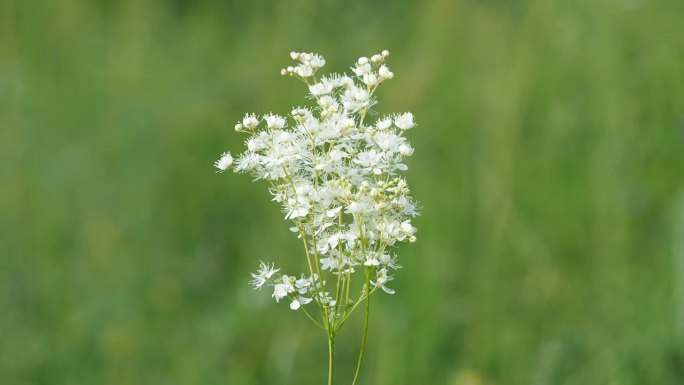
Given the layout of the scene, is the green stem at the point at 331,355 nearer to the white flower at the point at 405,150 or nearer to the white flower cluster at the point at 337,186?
the white flower cluster at the point at 337,186

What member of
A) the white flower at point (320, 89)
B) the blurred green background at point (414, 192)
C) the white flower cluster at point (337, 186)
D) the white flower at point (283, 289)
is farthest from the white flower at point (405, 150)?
the blurred green background at point (414, 192)

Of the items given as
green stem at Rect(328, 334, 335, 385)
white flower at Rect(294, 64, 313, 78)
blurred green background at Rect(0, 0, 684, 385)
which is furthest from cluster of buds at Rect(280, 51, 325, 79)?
blurred green background at Rect(0, 0, 684, 385)

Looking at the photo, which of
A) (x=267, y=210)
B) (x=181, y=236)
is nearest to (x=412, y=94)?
(x=267, y=210)

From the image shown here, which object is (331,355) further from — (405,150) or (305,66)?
(305,66)

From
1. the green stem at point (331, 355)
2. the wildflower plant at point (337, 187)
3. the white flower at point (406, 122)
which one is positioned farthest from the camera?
the white flower at point (406, 122)

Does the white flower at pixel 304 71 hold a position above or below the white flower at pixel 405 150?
above

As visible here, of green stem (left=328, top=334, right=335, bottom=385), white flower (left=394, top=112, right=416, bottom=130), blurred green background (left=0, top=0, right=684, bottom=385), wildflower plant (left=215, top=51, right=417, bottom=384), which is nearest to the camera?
green stem (left=328, top=334, right=335, bottom=385)

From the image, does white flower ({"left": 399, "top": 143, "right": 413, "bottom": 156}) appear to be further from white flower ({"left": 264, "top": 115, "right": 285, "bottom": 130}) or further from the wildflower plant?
white flower ({"left": 264, "top": 115, "right": 285, "bottom": 130})

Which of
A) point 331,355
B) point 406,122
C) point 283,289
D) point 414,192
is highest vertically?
point 414,192

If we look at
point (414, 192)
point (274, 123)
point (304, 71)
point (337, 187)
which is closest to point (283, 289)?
point (337, 187)
